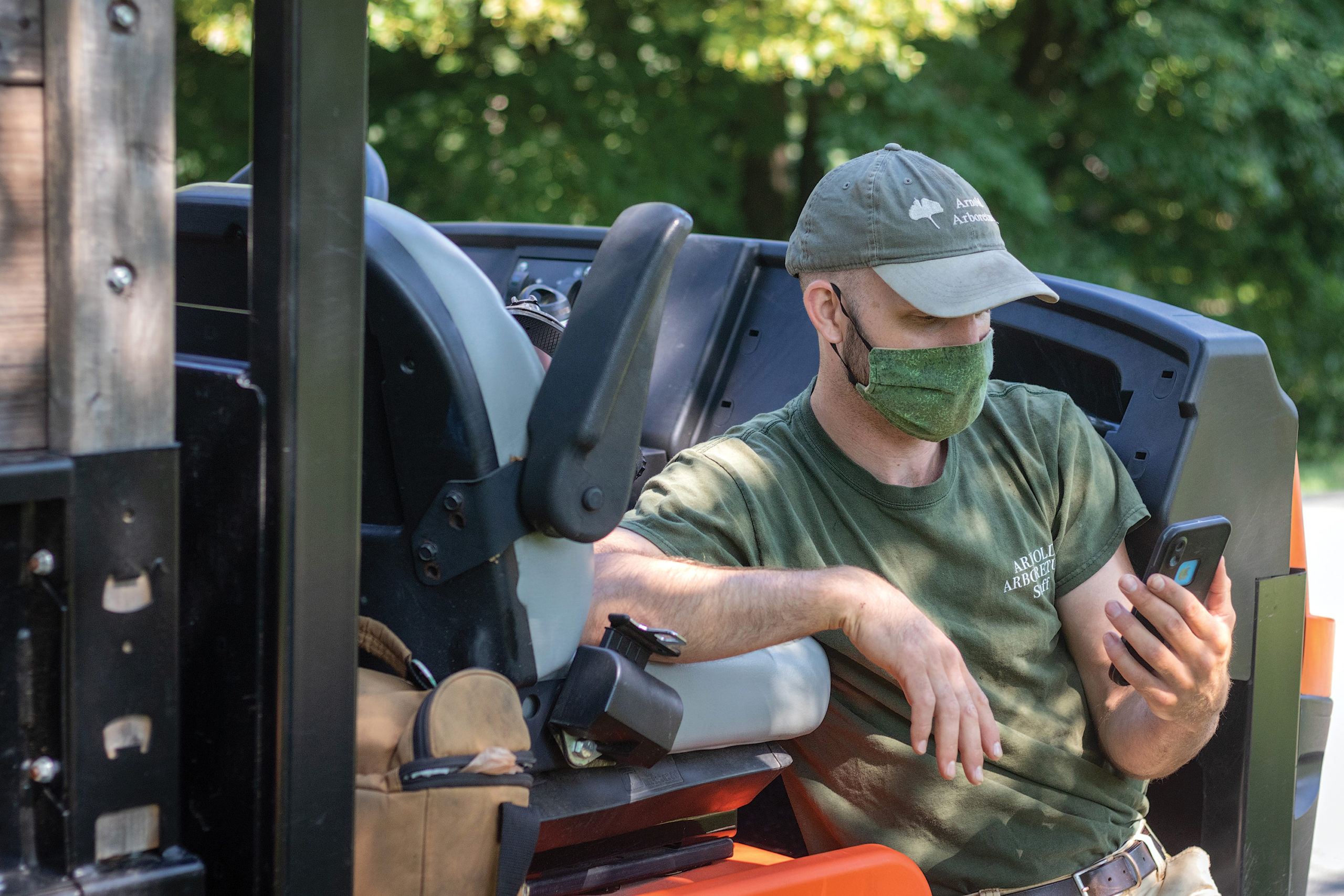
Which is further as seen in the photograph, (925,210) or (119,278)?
(925,210)

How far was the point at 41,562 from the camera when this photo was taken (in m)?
0.91

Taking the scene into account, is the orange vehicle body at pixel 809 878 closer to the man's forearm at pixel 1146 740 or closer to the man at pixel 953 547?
Result: the man at pixel 953 547

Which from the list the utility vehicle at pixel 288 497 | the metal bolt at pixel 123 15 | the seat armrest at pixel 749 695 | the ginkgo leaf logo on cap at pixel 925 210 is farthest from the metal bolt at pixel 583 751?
the ginkgo leaf logo on cap at pixel 925 210

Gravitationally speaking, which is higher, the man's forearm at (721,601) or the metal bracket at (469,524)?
the metal bracket at (469,524)

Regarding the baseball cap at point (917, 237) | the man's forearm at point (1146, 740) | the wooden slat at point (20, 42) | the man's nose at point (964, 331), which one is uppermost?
the wooden slat at point (20, 42)

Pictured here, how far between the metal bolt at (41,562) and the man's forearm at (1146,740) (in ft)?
5.31

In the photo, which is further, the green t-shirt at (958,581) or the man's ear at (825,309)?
the man's ear at (825,309)

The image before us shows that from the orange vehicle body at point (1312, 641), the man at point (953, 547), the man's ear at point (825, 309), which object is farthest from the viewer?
the orange vehicle body at point (1312, 641)

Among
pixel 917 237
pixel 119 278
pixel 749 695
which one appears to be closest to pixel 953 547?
pixel 917 237

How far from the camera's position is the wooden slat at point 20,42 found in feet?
2.85

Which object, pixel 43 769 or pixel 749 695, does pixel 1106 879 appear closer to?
pixel 749 695

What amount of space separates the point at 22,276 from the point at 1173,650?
5.25 feet

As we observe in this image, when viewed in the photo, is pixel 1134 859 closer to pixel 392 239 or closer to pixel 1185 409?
pixel 1185 409

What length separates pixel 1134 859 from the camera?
208cm
